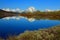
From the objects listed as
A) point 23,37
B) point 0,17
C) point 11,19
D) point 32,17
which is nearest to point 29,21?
point 32,17

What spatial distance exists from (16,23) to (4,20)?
1.13 meters

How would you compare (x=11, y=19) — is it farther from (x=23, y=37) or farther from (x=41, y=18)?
(x=23, y=37)

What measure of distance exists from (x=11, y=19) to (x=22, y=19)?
68 centimetres

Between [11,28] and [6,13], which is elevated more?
[6,13]

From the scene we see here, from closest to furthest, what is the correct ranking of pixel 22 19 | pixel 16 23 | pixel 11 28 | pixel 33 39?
pixel 33 39 < pixel 11 28 < pixel 16 23 < pixel 22 19

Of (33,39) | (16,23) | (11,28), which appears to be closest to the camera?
(33,39)

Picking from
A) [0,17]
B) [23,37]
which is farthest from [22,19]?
[23,37]

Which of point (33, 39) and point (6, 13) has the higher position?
point (6, 13)

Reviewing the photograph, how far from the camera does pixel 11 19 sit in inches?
447

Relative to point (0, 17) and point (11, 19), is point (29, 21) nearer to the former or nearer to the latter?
point (11, 19)

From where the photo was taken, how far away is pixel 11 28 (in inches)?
386

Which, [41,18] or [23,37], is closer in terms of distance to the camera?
[23,37]

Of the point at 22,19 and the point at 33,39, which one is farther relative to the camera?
the point at 22,19

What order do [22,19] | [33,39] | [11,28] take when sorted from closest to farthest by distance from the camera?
[33,39] < [11,28] < [22,19]
